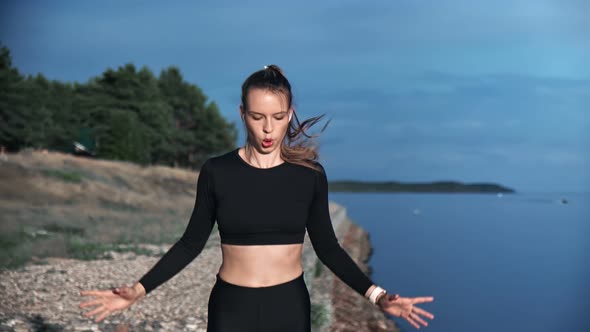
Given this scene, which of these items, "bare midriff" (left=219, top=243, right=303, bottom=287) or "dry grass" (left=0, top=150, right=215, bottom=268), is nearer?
"bare midriff" (left=219, top=243, right=303, bottom=287)

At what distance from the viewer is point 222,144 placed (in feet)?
195

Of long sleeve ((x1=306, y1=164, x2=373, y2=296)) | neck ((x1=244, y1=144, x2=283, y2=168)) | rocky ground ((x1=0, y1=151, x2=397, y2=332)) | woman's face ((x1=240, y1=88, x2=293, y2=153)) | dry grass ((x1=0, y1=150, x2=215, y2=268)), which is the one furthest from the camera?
dry grass ((x1=0, y1=150, x2=215, y2=268))

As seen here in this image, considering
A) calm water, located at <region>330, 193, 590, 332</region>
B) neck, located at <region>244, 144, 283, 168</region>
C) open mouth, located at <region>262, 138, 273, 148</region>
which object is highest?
open mouth, located at <region>262, 138, 273, 148</region>

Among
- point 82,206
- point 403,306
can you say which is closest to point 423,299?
point 403,306

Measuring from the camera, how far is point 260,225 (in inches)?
100

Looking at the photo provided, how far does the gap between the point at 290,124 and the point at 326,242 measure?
0.59 meters

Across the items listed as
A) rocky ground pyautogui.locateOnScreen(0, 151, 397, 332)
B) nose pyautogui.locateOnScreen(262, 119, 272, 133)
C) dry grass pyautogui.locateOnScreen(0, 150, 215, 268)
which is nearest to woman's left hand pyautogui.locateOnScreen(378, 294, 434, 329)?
nose pyautogui.locateOnScreen(262, 119, 272, 133)

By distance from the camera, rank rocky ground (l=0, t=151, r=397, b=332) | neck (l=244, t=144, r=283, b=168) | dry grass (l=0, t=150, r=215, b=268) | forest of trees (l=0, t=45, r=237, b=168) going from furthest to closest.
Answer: forest of trees (l=0, t=45, r=237, b=168), dry grass (l=0, t=150, r=215, b=268), rocky ground (l=0, t=151, r=397, b=332), neck (l=244, t=144, r=283, b=168)

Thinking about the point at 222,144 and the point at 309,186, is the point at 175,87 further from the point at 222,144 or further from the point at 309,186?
the point at 309,186

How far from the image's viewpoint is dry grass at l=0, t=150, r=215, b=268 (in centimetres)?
1245

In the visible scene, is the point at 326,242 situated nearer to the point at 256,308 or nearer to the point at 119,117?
the point at 256,308

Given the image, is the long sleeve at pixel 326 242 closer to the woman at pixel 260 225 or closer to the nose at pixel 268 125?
the woman at pixel 260 225

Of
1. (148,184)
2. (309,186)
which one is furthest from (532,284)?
(309,186)

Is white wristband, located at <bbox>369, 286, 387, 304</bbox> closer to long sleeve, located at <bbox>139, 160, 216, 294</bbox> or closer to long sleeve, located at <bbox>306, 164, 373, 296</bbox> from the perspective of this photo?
long sleeve, located at <bbox>306, 164, 373, 296</bbox>
